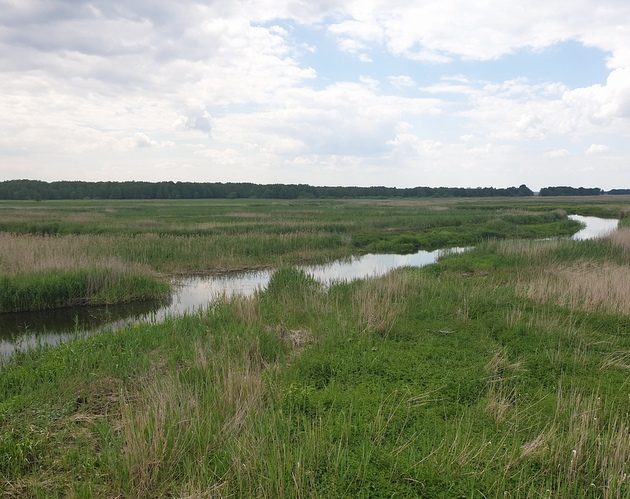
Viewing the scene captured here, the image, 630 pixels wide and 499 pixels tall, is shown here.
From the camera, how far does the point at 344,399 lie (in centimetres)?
548

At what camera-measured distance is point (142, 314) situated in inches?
520

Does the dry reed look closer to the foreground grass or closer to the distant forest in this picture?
the foreground grass

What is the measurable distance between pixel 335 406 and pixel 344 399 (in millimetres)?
181

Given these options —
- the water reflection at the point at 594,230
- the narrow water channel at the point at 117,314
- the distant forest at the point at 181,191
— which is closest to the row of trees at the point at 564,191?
the distant forest at the point at 181,191

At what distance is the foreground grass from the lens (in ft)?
13.3

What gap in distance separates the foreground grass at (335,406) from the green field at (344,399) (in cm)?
2

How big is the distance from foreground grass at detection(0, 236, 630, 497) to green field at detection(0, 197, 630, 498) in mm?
25

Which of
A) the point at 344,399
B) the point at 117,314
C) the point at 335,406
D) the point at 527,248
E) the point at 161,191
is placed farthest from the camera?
the point at 161,191

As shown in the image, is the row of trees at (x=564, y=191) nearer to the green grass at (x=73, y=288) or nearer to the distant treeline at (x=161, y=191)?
the distant treeline at (x=161, y=191)

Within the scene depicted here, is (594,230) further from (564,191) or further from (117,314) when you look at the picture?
(564,191)

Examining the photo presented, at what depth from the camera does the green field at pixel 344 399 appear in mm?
4074

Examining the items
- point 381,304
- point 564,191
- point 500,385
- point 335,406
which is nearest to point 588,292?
point 381,304

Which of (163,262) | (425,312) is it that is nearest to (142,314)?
(163,262)

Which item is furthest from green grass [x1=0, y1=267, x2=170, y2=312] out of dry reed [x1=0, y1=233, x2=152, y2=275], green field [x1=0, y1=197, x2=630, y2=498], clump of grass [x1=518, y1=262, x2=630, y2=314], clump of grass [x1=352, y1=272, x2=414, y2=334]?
clump of grass [x1=518, y1=262, x2=630, y2=314]
